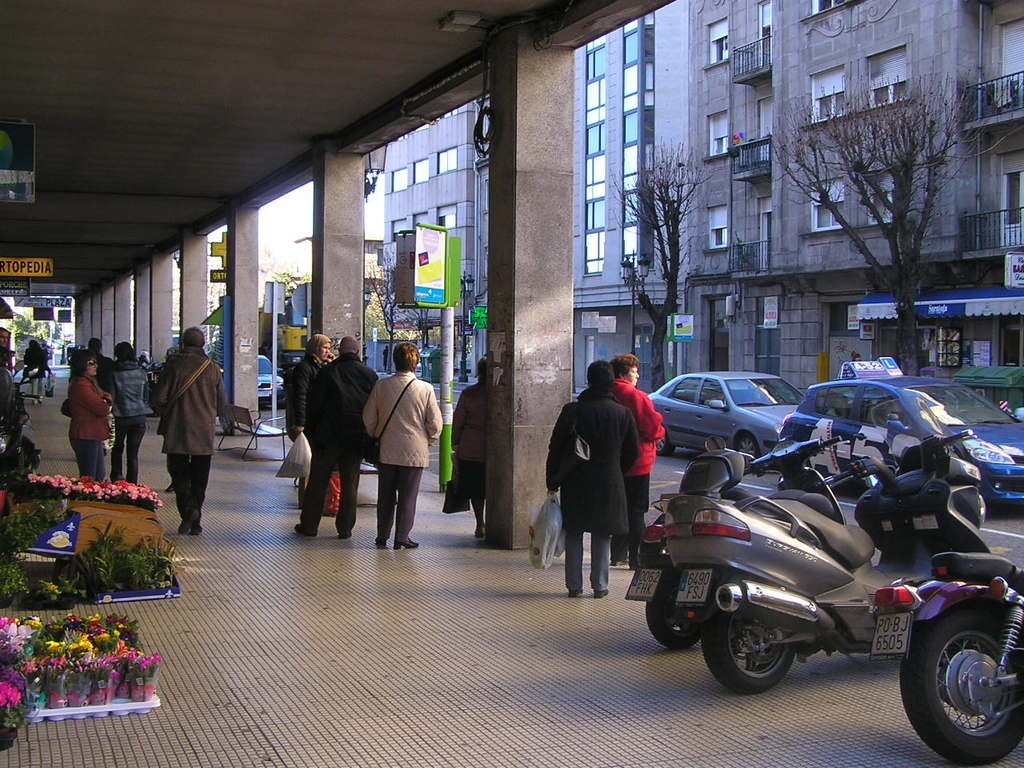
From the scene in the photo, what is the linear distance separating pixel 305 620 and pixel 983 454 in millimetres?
8367

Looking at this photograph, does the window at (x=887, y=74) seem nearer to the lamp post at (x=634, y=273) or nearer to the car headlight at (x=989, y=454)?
the lamp post at (x=634, y=273)

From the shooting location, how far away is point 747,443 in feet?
56.9

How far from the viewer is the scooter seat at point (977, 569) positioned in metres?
4.89

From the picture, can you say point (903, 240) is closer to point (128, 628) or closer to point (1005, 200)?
point (1005, 200)

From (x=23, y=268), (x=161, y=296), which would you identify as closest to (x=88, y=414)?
(x=23, y=268)

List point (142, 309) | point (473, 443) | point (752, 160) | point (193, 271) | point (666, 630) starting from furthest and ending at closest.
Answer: point (752, 160) → point (142, 309) → point (193, 271) → point (473, 443) → point (666, 630)

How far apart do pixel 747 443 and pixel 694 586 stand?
1208cm

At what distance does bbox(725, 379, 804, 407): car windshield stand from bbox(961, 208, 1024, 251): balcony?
1233cm

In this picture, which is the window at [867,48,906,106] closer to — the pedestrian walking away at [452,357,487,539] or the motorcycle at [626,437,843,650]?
the pedestrian walking away at [452,357,487,539]

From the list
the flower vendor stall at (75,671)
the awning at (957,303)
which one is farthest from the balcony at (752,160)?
the flower vendor stall at (75,671)

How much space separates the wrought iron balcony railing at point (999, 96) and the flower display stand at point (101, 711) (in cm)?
2776

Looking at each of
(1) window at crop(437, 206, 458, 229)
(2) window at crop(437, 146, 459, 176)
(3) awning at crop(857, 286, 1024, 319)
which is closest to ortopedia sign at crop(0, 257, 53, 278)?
(3) awning at crop(857, 286, 1024, 319)

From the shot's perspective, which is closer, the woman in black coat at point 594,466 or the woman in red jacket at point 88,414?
the woman in black coat at point 594,466

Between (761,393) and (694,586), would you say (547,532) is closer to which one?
(694,586)
